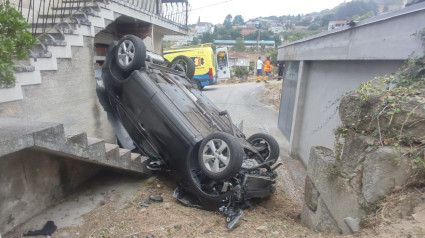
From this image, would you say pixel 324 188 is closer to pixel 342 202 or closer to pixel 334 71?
pixel 342 202

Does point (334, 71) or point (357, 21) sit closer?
point (357, 21)

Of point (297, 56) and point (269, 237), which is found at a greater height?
point (297, 56)

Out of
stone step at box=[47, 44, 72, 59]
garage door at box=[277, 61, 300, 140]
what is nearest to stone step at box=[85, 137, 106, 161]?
stone step at box=[47, 44, 72, 59]

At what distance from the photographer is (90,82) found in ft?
17.6

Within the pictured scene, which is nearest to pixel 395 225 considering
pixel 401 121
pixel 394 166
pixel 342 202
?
pixel 394 166

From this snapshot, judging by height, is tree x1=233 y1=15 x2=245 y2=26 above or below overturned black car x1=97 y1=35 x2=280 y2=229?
above

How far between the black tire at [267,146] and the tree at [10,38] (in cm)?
386

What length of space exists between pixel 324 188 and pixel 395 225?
1003 millimetres

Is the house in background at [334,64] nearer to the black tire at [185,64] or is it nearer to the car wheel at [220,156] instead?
the car wheel at [220,156]

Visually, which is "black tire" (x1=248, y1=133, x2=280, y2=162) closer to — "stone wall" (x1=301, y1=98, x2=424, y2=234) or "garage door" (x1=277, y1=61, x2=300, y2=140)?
"stone wall" (x1=301, y1=98, x2=424, y2=234)

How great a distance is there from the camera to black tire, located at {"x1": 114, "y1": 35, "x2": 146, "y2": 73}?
4309 mm

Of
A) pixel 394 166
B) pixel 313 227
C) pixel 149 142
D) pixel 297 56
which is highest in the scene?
pixel 297 56

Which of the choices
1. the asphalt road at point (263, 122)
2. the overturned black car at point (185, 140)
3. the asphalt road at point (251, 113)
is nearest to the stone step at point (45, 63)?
the overturned black car at point (185, 140)

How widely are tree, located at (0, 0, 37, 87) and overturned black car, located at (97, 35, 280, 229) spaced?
2.06 m
